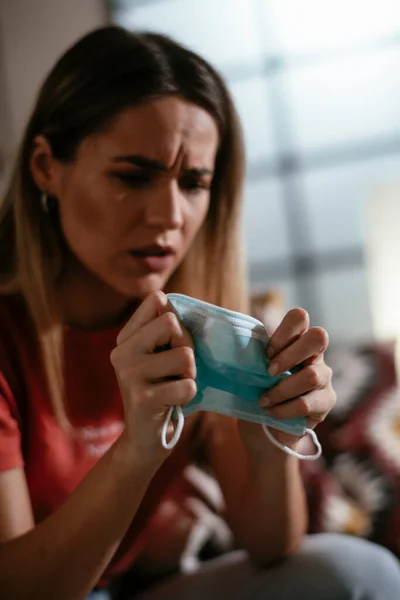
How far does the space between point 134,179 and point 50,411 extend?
0.20 metres

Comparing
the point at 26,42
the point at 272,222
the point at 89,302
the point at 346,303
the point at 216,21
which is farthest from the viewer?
the point at 272,222

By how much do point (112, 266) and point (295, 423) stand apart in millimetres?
197

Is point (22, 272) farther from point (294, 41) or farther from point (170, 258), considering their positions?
point (294, 41)

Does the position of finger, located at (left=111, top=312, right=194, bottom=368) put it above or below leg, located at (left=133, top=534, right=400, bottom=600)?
Result: above

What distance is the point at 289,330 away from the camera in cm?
38

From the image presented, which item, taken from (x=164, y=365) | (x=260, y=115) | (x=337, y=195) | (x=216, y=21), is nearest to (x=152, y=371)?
(x=164, y=365)

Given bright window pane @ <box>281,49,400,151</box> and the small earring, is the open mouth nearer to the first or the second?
the small earring

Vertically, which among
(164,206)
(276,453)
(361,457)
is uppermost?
(164,206)

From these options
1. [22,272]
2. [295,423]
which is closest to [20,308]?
[22,272]

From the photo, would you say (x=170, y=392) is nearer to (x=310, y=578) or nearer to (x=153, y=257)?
(x=153, y=257)

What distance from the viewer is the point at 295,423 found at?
1.36ft

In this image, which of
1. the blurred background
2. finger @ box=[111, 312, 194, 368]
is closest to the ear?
finger @ box=[111, 312, 194, 368]

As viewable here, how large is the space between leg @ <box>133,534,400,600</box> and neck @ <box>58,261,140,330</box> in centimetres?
26

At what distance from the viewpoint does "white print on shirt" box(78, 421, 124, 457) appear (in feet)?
1.69
